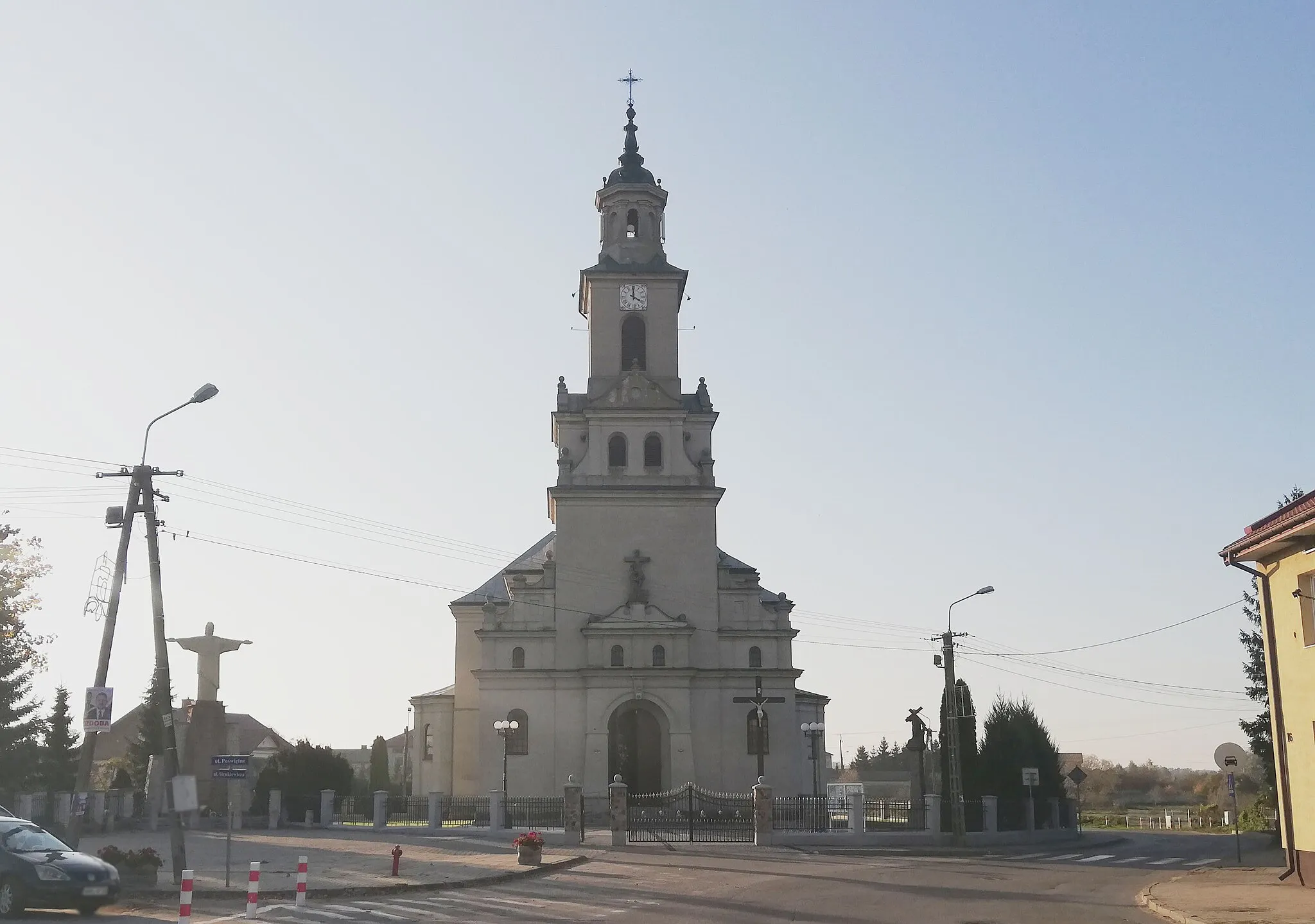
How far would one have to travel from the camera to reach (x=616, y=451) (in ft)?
171

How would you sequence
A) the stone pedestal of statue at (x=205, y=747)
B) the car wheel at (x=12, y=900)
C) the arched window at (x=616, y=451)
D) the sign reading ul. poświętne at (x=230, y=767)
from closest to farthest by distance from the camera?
the car wheel at (x=12, y=900) → the sign reading ul. poświętne at (x=230, y=767) → the stone pedestal of statue at (x=205, y=747) → the arched window at (x=616, y=451)

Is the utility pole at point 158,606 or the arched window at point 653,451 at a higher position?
the arched window at point 653,451

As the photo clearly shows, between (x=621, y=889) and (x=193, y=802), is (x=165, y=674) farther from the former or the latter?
(x=621, y=889)

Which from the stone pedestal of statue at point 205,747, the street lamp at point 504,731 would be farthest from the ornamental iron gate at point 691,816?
the stone pedestal of statue at point 205,747

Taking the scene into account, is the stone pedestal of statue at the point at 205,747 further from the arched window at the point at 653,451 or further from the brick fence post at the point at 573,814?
the arched window at the point at 653,451

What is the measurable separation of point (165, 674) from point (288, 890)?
4.57m

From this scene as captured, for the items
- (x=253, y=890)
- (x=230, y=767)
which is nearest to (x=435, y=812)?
(x=230, y=767)

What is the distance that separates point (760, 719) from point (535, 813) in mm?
8185

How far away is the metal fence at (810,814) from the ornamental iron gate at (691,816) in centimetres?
108

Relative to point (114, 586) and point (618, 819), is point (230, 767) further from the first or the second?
point (618, 819)

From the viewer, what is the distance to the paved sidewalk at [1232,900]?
17.8m

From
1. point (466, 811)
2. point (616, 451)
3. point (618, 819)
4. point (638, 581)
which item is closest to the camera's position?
point (618, 819)

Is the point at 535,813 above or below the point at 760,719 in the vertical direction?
below

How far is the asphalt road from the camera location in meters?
18.2
